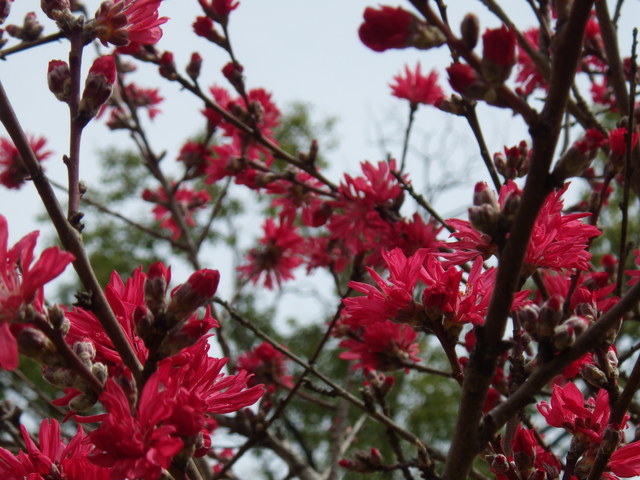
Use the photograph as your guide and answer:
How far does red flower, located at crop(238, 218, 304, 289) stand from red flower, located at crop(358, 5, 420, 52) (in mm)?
2981

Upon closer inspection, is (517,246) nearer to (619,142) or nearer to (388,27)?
(388,27)

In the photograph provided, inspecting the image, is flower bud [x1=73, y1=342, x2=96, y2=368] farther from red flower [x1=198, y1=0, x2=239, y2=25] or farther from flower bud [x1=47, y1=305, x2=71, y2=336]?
red flower [x1=198, y1=0, x2=239, y2=25]

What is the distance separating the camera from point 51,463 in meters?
1.20

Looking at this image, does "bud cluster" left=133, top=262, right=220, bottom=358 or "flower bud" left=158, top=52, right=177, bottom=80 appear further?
"flower bud" left=158, top=52, right=177, bottom=80

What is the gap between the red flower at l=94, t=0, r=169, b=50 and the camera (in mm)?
1444

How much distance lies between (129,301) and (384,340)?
1.25 meters

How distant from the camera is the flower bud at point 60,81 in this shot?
133 centimetres

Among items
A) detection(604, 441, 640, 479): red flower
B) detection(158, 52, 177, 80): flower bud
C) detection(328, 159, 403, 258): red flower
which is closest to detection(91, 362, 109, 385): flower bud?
detection(604, 441, 640, 479): red flower

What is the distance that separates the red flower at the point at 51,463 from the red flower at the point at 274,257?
8.60 feet

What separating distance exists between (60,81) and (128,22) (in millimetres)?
262

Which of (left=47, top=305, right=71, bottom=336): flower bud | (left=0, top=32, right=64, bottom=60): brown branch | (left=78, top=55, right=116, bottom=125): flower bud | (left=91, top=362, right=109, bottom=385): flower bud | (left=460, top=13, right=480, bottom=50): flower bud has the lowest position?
(left=91, top=362, right=109, bottom=385): flower bud

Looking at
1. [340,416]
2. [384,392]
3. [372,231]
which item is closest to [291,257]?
[340,416]

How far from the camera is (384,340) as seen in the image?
→ 7.60 ft

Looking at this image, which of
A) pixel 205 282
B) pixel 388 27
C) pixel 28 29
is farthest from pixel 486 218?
pixel 28 29
